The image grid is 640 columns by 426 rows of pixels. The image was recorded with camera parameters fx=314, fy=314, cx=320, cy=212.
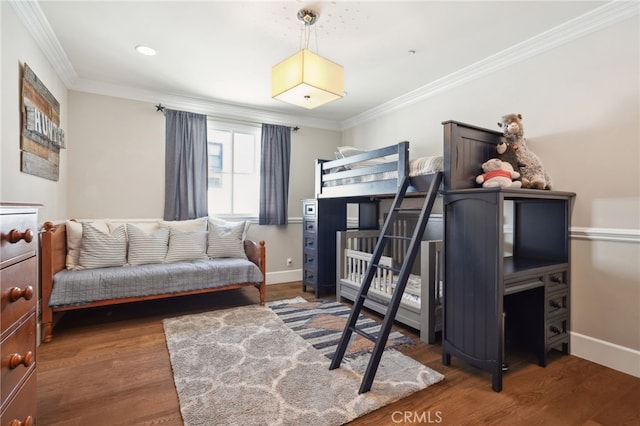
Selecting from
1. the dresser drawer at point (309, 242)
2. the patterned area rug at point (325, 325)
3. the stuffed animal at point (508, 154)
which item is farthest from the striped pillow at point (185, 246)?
the stuffed animal at point (508, 154)

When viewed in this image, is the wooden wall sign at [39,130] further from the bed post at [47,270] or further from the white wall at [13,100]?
the bed post at [47,270]

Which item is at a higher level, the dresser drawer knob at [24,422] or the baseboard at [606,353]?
the dresser drawer knob at [24,422]

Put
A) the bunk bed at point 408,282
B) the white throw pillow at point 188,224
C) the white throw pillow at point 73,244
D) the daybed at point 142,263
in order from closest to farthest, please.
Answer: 1. the bunk bed at point 408,282
2. the daybed at point 142,263
3. the white throw pillow at point 73,244
4. the white throw pillow at point 188,224

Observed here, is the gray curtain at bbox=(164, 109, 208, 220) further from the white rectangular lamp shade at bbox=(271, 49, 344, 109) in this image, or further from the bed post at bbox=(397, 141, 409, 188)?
the bed post at bbox=(397, 141, 409, 188)

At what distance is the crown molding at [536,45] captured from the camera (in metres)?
2.06

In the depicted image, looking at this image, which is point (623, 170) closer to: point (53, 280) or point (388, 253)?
point (388, 253)

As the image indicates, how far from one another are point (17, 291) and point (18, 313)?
0.38 ft

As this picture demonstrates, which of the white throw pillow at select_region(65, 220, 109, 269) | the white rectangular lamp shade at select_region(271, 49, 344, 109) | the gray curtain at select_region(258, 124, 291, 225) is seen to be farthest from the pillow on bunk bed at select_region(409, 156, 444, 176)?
the white throw pillow at select_region(65, 220, 109, 269)

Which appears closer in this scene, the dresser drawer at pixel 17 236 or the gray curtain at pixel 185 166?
the dresser drawer at pixel 17 236

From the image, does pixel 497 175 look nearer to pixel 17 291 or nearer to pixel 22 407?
pixel 17 291

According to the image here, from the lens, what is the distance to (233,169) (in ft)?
14.0

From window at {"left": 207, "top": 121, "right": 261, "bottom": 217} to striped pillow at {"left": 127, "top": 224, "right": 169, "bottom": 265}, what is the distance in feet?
3.04

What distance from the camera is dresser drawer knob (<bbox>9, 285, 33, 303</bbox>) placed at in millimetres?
1048

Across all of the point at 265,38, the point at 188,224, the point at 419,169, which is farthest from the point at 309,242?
the point at 265,38
